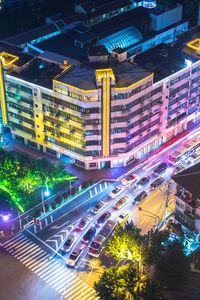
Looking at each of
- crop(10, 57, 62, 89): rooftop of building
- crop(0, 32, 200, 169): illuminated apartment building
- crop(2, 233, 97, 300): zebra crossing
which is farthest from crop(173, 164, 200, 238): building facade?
crop(10, 57, 62, 89): rooftop of building

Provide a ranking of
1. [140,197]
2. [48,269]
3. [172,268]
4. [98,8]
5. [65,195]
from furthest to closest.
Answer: [98,8] → [65,195] → [140,197] → [48,269] → [172,268]

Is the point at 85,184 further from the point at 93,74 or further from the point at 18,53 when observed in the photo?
the point at 18,53

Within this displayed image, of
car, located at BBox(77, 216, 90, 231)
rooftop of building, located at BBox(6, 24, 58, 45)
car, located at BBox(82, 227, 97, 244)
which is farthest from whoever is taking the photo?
rooftop of building, located at BBox(6, 24, 58, 45)

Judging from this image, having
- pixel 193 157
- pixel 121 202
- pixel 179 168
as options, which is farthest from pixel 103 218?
pixel 193 157

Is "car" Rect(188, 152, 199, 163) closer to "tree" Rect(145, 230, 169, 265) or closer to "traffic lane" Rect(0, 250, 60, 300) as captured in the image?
"tree" Rect(145, 230, 169, 265)

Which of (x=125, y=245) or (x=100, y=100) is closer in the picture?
(x=125, y=245)

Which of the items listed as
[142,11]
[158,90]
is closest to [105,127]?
[158,90]

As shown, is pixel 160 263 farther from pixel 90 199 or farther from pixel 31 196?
pixel 31 196
